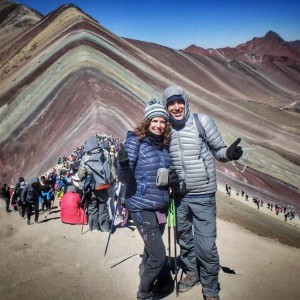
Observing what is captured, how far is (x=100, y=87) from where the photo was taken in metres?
23.1

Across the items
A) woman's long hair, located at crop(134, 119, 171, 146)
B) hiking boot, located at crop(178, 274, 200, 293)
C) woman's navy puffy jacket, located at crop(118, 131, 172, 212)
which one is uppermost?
woman's long hair, located at crop(134, 119, 171, 146)

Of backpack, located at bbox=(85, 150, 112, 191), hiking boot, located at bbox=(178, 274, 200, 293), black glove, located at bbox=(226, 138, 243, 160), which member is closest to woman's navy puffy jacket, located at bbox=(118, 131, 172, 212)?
black glove, located at bbox=(226, 138, 243, 160)

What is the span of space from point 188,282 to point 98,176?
285 centimetres

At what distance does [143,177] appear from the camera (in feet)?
12.6

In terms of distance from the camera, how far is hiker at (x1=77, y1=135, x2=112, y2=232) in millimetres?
6484

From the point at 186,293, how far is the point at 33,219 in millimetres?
5541

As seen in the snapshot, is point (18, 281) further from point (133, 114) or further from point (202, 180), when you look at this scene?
point (133, 114)

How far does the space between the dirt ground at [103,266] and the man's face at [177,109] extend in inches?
92.5

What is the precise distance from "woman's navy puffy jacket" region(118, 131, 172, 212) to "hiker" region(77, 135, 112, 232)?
2671 millimetres

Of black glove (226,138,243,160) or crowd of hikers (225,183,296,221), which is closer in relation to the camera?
black glove (226,138,243,160)

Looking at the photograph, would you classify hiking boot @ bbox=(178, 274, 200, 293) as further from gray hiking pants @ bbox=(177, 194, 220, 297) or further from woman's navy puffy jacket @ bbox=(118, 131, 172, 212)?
woman's navy puffy jacket @ bbox=(118, 131, 172, 212)

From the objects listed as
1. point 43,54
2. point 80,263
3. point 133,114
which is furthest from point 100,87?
point 80,263

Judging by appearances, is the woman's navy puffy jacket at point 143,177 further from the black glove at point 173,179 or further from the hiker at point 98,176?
the hiker at point 98,176

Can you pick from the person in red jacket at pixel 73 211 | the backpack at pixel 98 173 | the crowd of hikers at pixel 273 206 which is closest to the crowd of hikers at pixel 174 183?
the backpack at pixel 98 173
